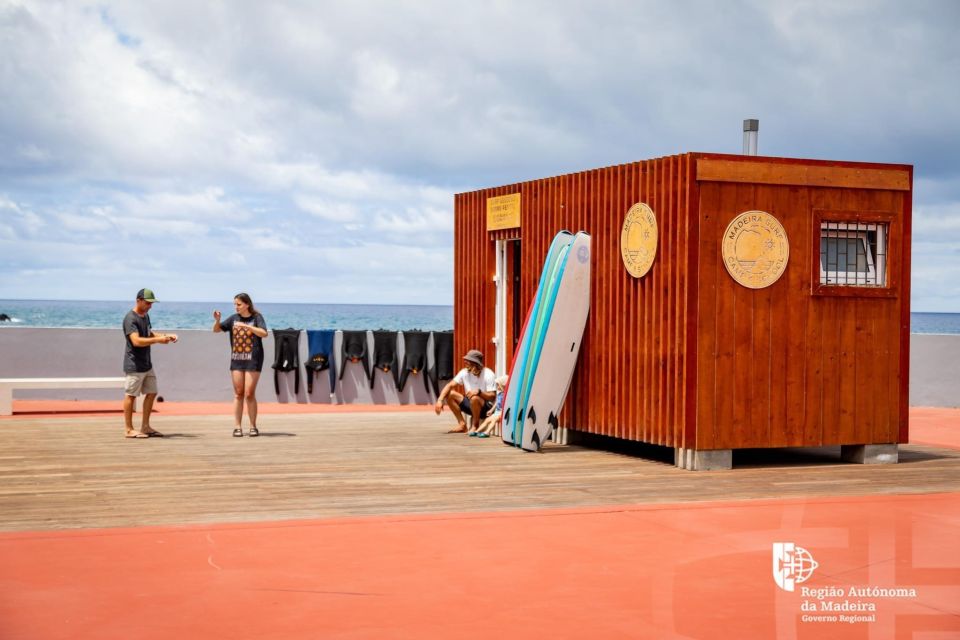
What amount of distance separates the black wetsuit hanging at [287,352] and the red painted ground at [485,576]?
11.8 meters

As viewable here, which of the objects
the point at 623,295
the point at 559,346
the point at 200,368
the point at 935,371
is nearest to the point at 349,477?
the point at 559,346

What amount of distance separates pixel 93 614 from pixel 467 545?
2.46 m

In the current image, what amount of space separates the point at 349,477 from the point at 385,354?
373 inches

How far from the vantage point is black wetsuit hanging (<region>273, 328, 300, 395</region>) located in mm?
19750

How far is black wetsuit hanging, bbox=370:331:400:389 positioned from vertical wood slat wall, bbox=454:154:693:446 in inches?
216

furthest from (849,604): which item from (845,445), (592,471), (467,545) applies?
(845,445)

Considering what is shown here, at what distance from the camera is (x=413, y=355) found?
1983 cm

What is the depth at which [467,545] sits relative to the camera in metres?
7.31

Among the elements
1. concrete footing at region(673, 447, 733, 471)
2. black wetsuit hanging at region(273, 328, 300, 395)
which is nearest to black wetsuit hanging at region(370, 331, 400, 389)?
black wetsuit hanging at region(273, 328, 300, 395)

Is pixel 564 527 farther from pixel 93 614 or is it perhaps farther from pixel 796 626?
pixel 93 614

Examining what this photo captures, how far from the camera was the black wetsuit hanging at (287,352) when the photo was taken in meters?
19.8

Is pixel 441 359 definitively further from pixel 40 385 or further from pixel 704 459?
pixel 704 459

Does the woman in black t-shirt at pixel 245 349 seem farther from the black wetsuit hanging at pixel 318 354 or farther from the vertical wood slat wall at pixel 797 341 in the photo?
the black wetsuit hanging at pixel 318 354

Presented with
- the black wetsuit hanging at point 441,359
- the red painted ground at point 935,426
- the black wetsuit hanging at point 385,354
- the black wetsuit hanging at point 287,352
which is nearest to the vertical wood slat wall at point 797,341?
the red painted ground at point 935,426
